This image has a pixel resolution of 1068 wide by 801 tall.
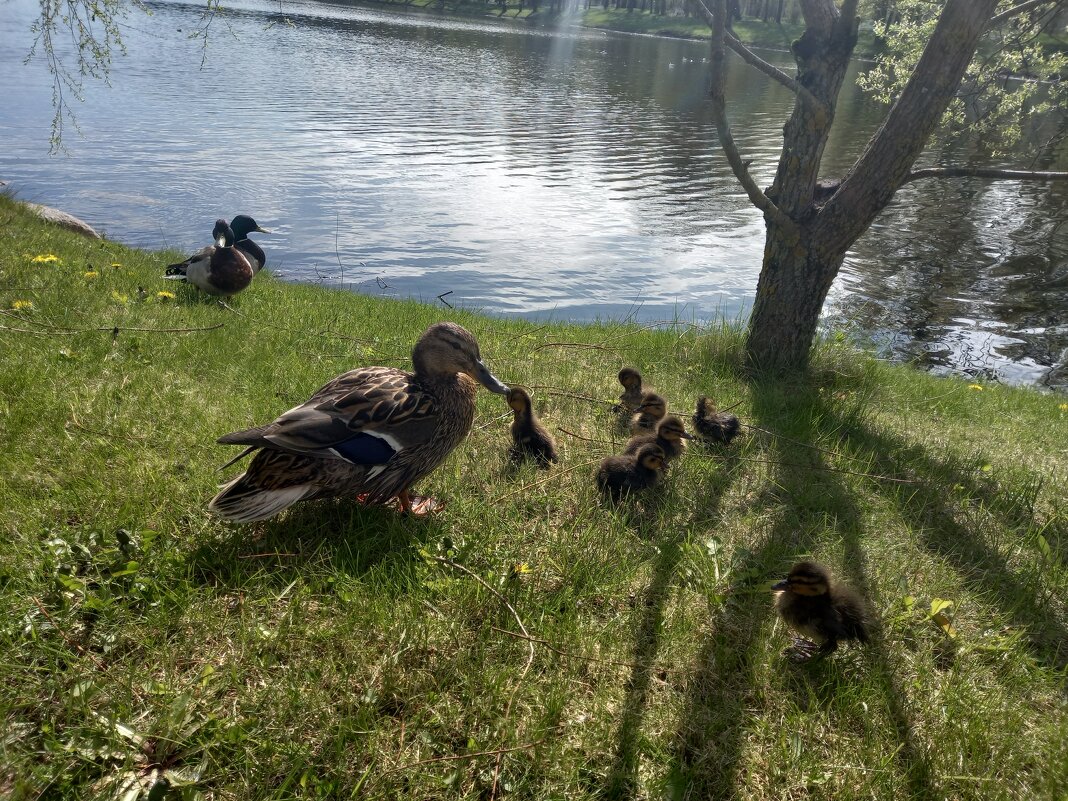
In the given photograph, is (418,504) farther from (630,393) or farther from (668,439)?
(630,393)

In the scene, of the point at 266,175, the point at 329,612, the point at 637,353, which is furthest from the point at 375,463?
the point at 266,175

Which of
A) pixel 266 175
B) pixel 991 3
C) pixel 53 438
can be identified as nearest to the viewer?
pixel 53 438

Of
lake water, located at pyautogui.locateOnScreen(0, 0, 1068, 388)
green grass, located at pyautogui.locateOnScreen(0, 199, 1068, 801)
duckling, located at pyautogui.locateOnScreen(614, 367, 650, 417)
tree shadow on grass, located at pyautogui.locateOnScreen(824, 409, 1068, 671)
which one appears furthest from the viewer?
lake water, located at pyautogui.locateOnScreen(0, 0, 1068, 388)

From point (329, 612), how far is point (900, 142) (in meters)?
5.47

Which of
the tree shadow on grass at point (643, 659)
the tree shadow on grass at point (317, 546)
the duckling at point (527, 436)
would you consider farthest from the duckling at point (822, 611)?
the duckling at point (527, 436)

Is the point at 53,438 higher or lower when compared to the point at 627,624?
higher

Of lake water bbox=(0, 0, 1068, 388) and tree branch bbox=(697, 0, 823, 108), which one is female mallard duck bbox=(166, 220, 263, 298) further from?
tree branch bbox=(697, 0, 823, 108)

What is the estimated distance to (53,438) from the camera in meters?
3.78

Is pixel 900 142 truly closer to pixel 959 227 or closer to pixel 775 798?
pixel 775 798

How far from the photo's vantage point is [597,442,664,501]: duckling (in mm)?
4207

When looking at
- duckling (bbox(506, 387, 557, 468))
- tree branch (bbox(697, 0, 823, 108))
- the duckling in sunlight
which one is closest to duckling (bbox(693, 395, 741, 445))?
duckling (bbox(506, 387, 557, 468))

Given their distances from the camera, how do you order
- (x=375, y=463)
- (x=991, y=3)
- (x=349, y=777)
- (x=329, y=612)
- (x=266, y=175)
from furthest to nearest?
(x=266, y=175) < (x=991, y=3) < (x=375, y=463) < (x=329, y=612) < (x=349, y=777)

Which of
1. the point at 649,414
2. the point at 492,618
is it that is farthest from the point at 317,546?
the point at 649,414

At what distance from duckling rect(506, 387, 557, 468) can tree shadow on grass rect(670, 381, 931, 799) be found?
1.31m
